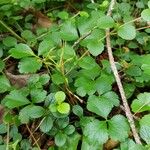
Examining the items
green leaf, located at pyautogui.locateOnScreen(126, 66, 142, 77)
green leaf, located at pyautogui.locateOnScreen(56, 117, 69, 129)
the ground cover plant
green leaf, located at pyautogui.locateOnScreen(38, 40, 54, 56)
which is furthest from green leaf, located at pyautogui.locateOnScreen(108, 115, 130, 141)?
green leaf, located at pyautogui.locateOnScreen(38, 40, 54, 56)

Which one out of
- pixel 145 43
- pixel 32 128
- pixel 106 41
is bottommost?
pixel 32 128

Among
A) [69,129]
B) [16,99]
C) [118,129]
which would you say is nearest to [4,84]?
[16,99]

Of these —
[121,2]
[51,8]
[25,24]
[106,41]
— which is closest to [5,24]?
[25,24]

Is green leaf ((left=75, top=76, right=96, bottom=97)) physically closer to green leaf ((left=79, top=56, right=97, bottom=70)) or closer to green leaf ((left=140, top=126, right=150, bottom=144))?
green leaf ((left=79, top=56, right=97, bottom=70))

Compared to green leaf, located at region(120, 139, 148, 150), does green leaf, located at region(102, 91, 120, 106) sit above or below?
above

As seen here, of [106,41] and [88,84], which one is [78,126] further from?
[106,41]

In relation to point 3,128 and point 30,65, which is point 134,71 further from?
point 3,128

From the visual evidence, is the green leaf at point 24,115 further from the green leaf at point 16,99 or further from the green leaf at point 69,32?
the green leaf at point 69,32
